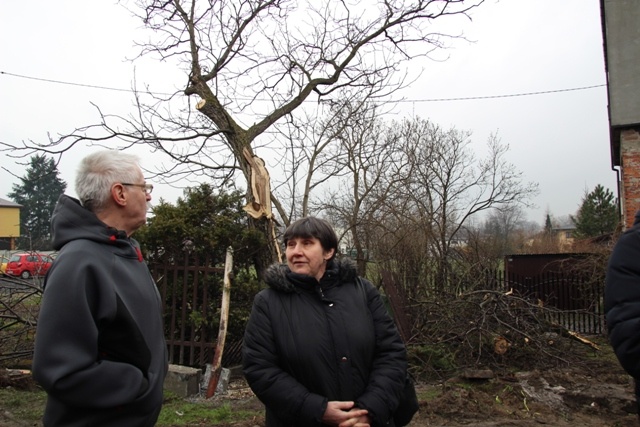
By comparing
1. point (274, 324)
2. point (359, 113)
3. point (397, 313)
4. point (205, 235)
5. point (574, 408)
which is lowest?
point (574, 408)

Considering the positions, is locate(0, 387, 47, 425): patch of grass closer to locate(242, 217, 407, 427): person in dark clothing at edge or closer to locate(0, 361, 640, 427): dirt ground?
locate(0, 361, 640, 427): dirt ground

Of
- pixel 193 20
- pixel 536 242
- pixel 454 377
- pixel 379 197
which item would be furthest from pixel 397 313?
pixel 536 242

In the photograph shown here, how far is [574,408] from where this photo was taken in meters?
5.52

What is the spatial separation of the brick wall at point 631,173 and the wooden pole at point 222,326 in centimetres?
935

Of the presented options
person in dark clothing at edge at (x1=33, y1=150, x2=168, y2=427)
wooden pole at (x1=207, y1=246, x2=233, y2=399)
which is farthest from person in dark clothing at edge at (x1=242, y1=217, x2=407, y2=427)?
wooden pole at (x1=207, y1=246, x2=233, y2=399)

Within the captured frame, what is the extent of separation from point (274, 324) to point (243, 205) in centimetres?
520

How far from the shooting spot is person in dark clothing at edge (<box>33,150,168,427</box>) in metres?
1.73

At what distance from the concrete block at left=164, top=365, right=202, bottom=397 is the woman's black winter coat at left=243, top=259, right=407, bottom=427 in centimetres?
395

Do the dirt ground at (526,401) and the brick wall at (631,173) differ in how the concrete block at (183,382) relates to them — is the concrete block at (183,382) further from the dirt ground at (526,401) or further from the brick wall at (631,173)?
the brick wall at (631,173)

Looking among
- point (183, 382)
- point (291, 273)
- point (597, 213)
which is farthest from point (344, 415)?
point (597, 213)

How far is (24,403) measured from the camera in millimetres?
5766

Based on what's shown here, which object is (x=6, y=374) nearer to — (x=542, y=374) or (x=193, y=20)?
(x=193, y=20)

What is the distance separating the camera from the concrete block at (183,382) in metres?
6.13

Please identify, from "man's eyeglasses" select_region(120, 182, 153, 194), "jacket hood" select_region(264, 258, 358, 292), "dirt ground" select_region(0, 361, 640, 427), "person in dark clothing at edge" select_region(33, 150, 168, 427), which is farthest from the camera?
"dirt ground" select_region(0, 361, 640, 427)
